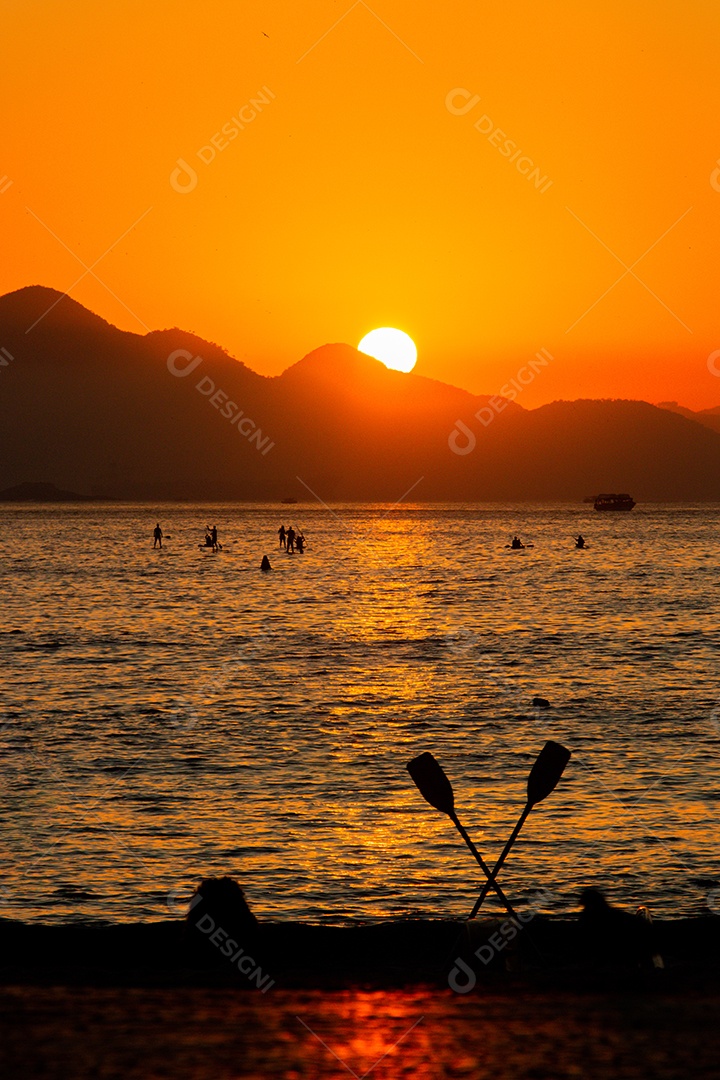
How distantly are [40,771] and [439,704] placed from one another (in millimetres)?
15851

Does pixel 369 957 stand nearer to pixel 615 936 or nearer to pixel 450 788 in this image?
pixel 450 788

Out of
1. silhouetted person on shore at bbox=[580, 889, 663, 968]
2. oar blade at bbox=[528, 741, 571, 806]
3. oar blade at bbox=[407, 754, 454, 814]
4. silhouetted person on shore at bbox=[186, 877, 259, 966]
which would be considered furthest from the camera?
oar blade at bbox=[407, 754, 454, 814]

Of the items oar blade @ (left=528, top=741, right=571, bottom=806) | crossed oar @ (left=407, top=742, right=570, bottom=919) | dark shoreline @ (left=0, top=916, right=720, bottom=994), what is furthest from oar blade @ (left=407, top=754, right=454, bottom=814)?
dark shoreline @ (left=0, top=916, right=720, bottom=994)

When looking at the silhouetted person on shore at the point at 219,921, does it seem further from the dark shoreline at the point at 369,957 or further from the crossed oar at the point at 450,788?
the crossed oar at the point at 450,788

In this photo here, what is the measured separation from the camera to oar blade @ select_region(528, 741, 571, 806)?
45.1 feet

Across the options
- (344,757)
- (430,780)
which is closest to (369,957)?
(430,780)

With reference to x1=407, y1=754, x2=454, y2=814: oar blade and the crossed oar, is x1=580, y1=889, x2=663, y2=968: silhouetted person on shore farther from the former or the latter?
x1=407, y1=754, x2=454, y2=814: oar blade

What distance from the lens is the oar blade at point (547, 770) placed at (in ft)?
45.1

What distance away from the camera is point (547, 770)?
45.6 feet

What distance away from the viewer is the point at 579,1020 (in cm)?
1057

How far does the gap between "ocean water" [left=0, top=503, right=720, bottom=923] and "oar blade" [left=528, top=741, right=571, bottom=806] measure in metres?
4.72

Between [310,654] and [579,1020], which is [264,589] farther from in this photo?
[579,1020]

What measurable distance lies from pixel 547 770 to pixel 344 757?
1681 centimetres

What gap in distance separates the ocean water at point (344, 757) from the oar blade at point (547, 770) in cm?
472
